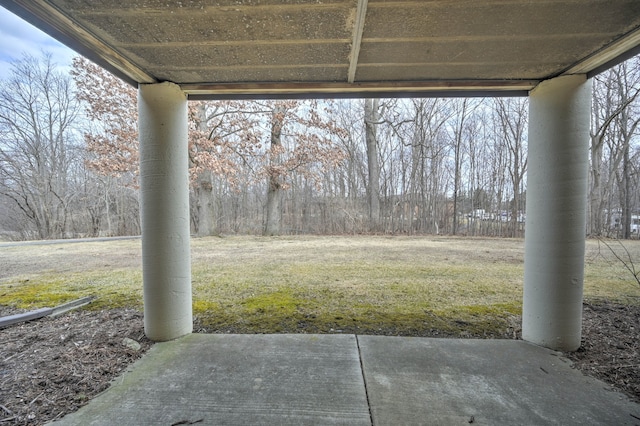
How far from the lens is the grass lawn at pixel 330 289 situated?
9.45 feet

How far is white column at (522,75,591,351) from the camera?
2178 mm

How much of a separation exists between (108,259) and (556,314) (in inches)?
308

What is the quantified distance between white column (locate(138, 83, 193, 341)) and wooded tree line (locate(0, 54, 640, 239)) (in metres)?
8.72

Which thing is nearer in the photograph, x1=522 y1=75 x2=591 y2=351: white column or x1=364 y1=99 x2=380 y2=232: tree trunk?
x1=522 y1=75 x2=591 y2=351: white column

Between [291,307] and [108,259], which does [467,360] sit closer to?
[291,307]

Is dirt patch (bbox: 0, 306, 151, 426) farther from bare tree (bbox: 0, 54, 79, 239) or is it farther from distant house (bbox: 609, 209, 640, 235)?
distant house (bbox: 609, 209, 640, 235)

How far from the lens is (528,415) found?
5.12 ft

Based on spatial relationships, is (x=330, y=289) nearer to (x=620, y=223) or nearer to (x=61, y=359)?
(x=61, y=359)

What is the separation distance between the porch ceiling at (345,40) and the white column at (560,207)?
28cm

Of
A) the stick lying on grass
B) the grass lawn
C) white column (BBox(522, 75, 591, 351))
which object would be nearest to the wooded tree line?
the grass lawn

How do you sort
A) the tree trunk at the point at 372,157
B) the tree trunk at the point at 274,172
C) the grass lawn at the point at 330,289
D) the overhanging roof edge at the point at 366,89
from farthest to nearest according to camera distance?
the tree trunk at the point at 372,157 → the tree trunk at the point at 274,172 → the grass lawn at the point at 330,289 → the overhanging roof edge at the point at 366,89

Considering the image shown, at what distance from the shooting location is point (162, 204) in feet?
7.70

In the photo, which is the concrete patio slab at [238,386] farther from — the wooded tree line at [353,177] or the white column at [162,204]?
the wooded tree line at [353,177]

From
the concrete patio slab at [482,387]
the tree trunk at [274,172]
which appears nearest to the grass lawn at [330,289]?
the concrete patio slab at [482,387]
